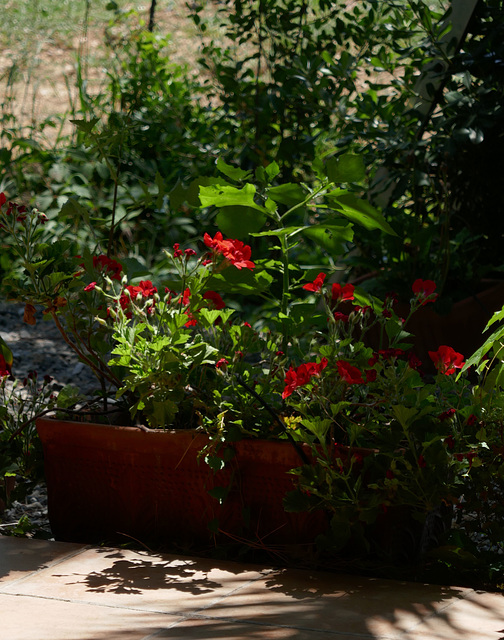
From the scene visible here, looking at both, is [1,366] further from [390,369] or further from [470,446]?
[470,446]

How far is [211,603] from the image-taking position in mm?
1587

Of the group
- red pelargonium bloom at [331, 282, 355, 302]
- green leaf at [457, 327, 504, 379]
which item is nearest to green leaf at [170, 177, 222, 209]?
red pelargonium bloom at [331, 282, 355, 302]

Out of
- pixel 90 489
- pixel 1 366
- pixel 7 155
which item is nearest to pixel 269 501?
pixel 90 489

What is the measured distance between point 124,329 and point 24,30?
7.76 meters

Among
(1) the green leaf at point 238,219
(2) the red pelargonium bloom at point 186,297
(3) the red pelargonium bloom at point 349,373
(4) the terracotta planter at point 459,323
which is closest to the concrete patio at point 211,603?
(3) the red pelargonium bloom at point 349,373

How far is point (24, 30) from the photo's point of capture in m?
8.80

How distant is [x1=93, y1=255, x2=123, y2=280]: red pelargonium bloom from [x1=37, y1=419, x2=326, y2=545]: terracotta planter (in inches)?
15.2

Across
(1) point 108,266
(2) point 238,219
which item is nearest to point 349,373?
(2) point 238,219

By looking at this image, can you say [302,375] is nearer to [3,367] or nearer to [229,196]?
[229,196]

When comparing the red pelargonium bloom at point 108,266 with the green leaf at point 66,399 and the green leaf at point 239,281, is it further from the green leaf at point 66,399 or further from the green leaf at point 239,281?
the green leaf at point 66,399

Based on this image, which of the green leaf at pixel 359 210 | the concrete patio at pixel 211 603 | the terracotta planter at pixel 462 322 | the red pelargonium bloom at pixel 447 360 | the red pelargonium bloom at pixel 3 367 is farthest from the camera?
the terracotta planter at pixel 462 322

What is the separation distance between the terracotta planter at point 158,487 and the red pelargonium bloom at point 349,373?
0.24 m

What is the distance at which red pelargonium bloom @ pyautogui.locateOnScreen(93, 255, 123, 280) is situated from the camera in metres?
2.12

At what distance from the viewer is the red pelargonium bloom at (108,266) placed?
212cm
